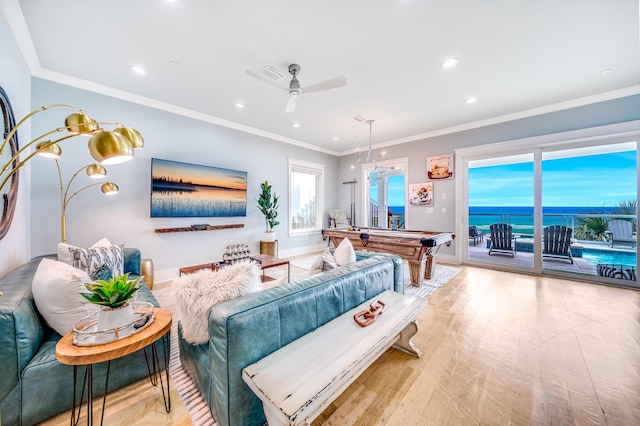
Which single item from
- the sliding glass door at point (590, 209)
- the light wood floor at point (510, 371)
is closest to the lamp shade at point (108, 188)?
the light wood floor at point (510, 371)

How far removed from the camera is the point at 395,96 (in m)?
3.55

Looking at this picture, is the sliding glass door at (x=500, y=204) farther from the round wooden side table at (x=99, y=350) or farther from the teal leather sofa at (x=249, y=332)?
the round wooden side table at (x=99, y=350)

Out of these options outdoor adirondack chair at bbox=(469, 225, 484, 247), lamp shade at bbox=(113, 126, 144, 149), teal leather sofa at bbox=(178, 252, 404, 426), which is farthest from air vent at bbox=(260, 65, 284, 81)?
outdoor adirondack chair at bbox=(469, 225, 484, 247)

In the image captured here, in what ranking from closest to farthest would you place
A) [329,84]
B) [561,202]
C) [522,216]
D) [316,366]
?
[316,366], [329,84], [561,202], [522,216]

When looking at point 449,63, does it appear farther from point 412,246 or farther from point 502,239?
point 502,239

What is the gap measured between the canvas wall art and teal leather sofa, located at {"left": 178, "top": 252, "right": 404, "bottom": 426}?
281 centimetres

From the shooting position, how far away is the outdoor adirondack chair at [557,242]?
4.13 meters

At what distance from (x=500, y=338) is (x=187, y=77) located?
15.1ft

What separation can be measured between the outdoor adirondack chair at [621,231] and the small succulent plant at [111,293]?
20.2 ft

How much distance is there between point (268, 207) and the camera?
508 cm

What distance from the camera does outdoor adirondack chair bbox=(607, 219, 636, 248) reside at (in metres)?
3.55

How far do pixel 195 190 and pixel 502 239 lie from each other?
630 cm

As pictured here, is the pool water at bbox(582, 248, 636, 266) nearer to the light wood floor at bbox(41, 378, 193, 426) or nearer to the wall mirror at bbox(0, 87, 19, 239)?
the light wood floor at bbox(41, 378, 193, 426)

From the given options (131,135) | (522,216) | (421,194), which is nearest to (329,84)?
(131,135)
